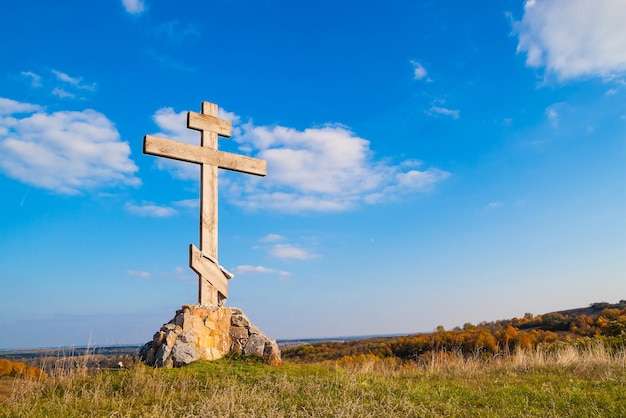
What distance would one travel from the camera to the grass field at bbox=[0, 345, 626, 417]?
19.0 feet

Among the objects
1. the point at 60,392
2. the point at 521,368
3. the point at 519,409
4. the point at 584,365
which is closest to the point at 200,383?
the point at 60,392

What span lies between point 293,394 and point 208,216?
5.10m

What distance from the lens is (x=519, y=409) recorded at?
641cm

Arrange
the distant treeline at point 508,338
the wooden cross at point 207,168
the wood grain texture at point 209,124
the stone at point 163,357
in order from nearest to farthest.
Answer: the stone at point 163,357
the wooden cross at point 207,168
the wood grain texture at point 209,124
the distant treeline at point 508,338

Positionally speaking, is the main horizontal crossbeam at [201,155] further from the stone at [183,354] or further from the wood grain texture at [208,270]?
the stone at [183,354]

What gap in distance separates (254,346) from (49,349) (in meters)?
3.96

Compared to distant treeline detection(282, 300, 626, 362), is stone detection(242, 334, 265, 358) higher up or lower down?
higher up

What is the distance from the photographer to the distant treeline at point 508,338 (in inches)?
746

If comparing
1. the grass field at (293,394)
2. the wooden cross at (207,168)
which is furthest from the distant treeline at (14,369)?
the wooden cross at (207,168)

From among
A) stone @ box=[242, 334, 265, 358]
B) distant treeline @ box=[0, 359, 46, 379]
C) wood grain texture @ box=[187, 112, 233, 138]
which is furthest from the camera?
wood grain texture @ box=[187, 112, 233, 138]

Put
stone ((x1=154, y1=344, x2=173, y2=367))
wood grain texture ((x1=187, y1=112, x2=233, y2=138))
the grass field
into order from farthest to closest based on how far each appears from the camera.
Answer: wood grain texture ((x1=187, y1=112, x2=233, y2=138)) < stone ((x1=154, y1=344, x2=173, y2=367)) < the grass field

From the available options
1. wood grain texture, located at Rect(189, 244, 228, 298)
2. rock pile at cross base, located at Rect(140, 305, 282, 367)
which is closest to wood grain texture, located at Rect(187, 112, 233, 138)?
wood grain texture, located at Rect(189, 244, 228, 298)

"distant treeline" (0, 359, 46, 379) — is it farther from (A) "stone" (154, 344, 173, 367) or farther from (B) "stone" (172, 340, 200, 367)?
(B) "stone" (172, 340, 200, 367)

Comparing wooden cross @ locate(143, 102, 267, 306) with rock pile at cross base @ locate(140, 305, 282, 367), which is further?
wooden cross @ locate(143, 102, 267, 306)
